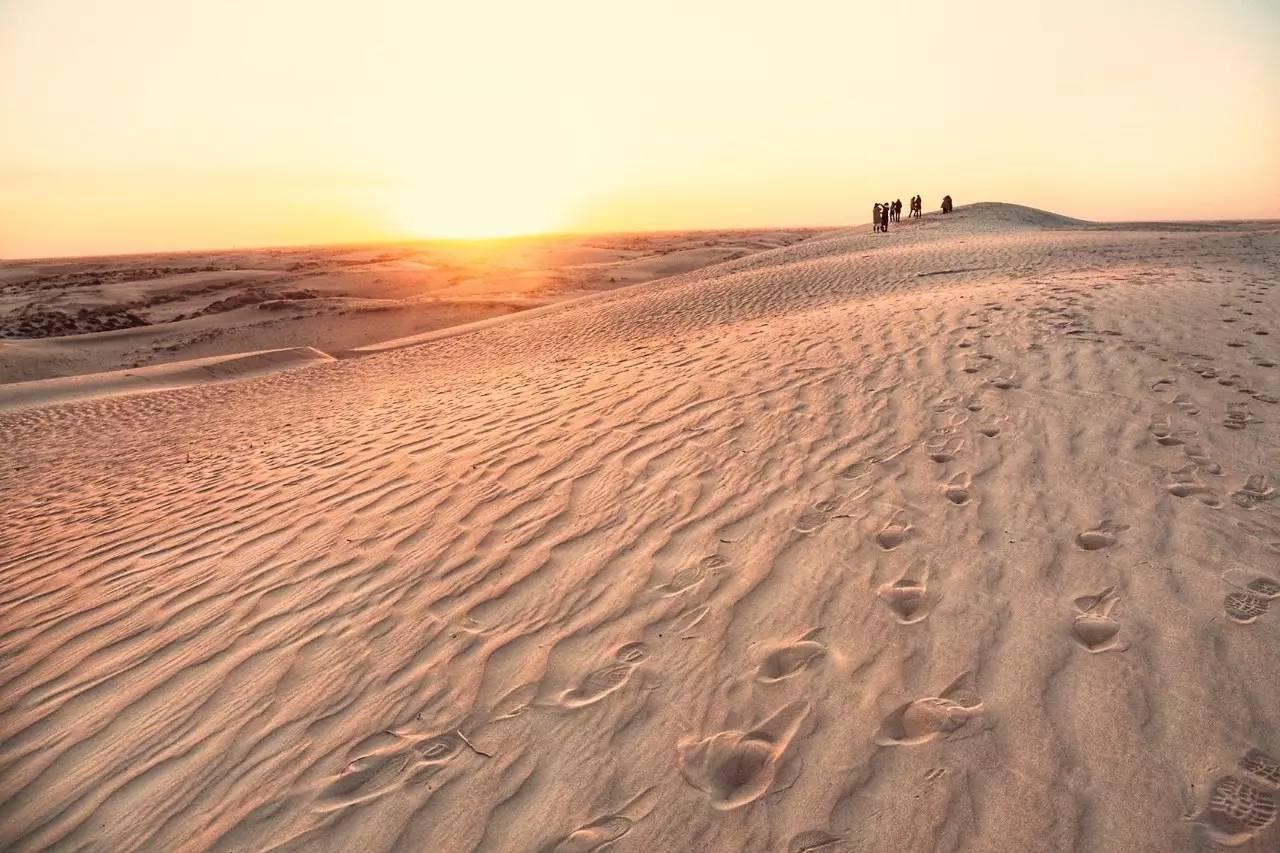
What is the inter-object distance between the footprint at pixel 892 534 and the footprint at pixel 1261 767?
1547mm

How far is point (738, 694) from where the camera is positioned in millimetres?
2668

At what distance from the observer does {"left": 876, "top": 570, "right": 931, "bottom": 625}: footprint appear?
298 cm

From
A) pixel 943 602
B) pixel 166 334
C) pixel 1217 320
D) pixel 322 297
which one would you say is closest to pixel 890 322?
pixel 1217 320

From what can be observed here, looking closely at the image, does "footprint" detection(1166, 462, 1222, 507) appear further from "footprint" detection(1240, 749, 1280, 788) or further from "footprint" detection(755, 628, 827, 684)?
"footprint" detection(755, 628, 827, 684)

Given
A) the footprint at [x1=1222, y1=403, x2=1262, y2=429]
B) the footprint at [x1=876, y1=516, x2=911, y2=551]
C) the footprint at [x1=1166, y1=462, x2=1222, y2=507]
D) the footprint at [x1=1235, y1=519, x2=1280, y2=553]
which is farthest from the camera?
the footprint at [x1=1222, y1=403, x2=1262, y2=429]

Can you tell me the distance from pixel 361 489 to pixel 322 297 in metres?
27.8

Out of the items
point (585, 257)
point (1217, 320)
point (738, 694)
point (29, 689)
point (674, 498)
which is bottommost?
point (29, 689)

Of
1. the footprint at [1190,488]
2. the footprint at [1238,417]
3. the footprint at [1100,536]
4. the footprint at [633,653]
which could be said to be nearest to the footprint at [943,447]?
the footprint at [1100,536]

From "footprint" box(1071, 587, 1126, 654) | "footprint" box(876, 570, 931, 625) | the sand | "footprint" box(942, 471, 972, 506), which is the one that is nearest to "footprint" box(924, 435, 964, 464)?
the sand

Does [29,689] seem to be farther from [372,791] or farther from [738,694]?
[738,694]

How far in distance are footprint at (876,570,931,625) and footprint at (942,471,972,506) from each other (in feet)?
2.63

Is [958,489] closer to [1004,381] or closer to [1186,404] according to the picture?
[1004,381]

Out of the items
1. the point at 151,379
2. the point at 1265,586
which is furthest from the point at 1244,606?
the point at 151,379

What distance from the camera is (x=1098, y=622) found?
2.81 meters
